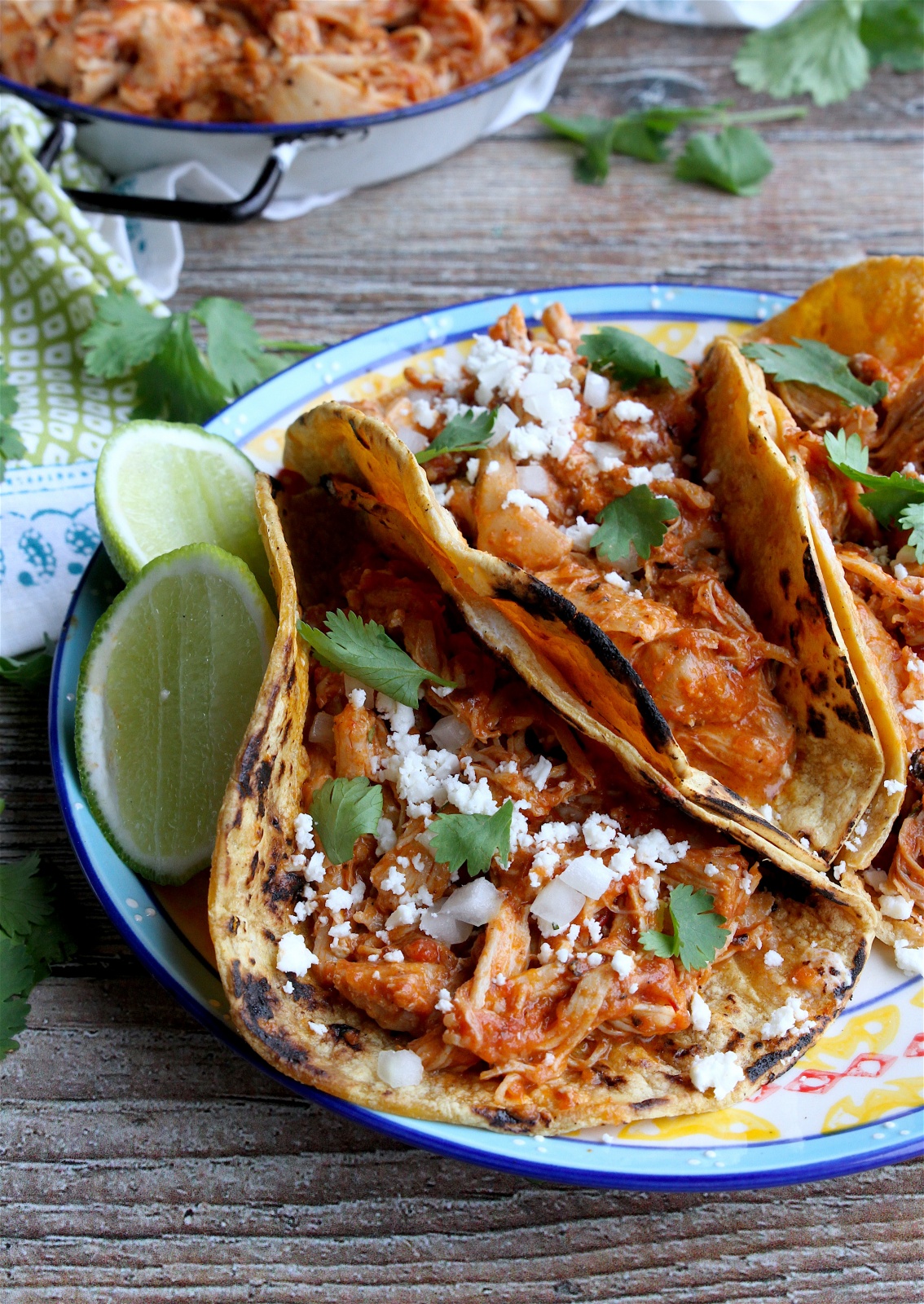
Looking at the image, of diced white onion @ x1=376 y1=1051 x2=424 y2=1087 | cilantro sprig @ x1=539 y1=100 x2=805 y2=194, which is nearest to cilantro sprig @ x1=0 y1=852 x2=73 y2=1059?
diced white onion @ x1=376 y1=1051 x2=424 y2=1087

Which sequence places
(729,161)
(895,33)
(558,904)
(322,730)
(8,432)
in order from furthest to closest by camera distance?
(895,33) → (729,161) → (8,432) → (322,730) → (558,904)

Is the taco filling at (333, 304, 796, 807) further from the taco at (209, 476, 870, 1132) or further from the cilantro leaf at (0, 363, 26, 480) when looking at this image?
the cilantro leaf at (0, 363, 26, 480)

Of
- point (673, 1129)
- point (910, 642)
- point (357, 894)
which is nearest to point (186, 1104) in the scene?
point (357, 894)

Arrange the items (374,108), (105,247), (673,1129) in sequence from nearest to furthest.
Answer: (673,1129)
(105,247)
(374,108)

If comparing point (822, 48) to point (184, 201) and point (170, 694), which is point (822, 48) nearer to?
point (184, 201)

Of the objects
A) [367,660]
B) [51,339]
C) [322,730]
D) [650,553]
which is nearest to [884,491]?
[650,553]

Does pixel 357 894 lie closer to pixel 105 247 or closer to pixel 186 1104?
pixel 186 1104
